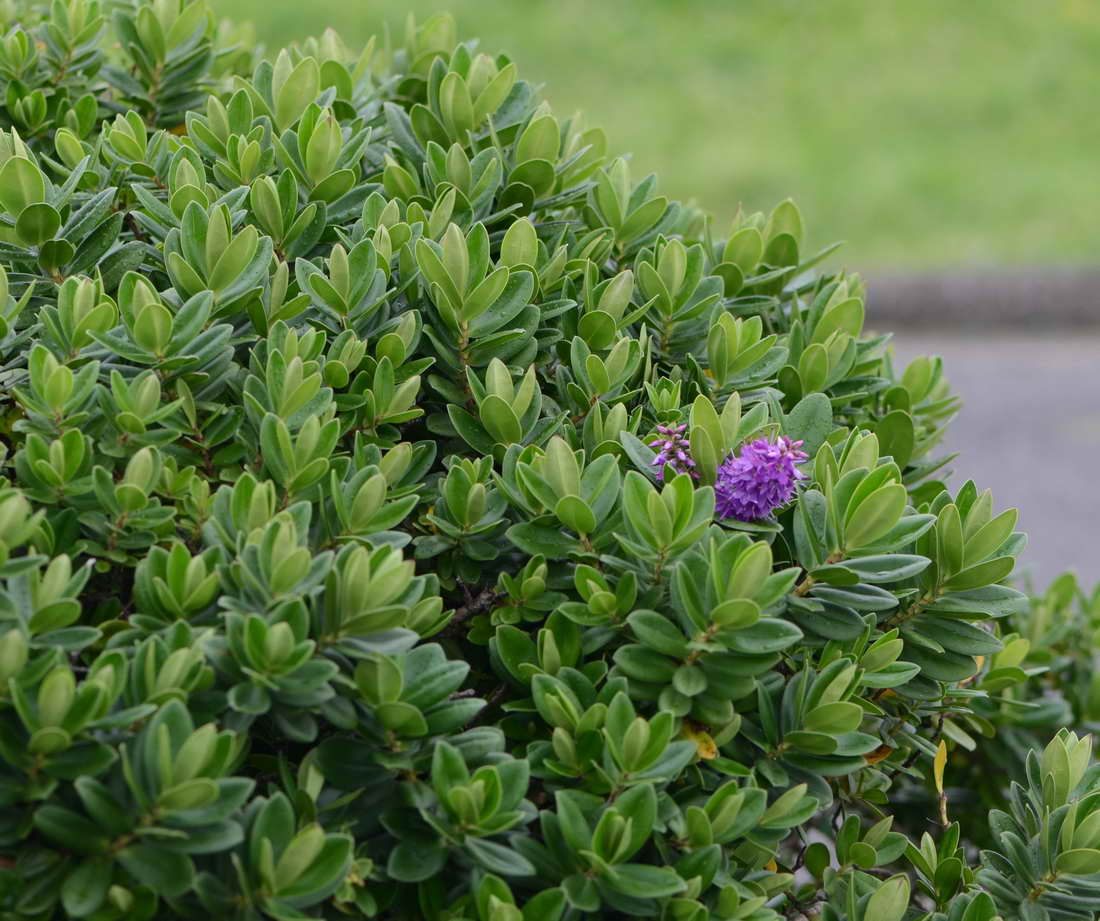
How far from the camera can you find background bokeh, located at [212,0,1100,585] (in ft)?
25.7

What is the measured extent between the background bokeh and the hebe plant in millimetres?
5320

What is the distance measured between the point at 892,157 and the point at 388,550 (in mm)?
8232

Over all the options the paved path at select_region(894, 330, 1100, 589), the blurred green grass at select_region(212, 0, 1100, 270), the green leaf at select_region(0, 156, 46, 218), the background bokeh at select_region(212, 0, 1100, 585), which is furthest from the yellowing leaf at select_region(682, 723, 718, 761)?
the blurred green grass at select_region(212, 0, 1100, 270)

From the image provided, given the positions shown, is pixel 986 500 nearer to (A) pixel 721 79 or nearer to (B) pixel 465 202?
(B) pixel 465 202

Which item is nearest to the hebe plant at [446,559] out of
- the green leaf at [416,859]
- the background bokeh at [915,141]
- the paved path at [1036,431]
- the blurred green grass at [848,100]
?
→ the green leaf at [416,859]

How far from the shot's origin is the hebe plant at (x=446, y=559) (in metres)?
1.28

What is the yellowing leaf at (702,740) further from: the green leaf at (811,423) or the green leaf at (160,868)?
the green leaf at (160,868)

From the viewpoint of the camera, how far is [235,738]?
1300 mm

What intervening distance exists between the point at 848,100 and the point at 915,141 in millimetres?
621

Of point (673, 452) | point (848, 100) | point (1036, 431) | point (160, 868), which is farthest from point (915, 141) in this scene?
point (160, 868)

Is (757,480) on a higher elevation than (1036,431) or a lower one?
lower

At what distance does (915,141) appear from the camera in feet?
29.9

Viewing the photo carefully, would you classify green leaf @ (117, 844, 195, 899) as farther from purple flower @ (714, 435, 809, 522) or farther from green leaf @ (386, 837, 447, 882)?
purple flower @ (714, 435, 809, 522)

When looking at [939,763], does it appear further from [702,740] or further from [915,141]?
[915,141]
